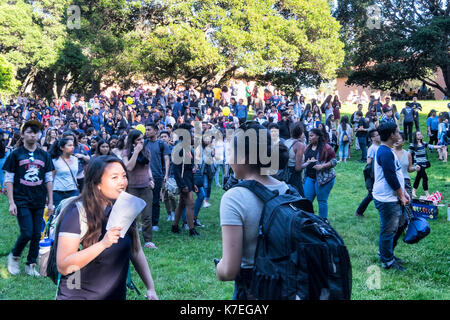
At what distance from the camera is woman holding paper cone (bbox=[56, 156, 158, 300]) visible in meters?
2.36

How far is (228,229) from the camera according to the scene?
222cm

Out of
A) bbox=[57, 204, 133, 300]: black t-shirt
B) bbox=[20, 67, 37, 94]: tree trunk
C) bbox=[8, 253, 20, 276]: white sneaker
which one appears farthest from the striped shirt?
bbox=[20, 67, 37, 94]: tree trunk

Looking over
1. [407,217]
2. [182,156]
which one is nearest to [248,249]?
[407,217]

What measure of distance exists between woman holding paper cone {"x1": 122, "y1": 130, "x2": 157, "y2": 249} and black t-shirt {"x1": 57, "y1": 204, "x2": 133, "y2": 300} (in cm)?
413

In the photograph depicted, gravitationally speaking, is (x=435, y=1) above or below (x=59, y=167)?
above

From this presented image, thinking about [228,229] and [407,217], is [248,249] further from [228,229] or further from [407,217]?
[407,217]

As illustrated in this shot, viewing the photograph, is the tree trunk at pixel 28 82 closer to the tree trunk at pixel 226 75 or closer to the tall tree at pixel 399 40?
the tree trunk at pixel 226 75

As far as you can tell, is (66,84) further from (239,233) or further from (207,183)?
(239,233)

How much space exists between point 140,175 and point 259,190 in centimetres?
474

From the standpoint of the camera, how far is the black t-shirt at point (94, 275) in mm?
2396

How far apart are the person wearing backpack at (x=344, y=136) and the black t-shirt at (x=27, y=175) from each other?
11748 millimetres

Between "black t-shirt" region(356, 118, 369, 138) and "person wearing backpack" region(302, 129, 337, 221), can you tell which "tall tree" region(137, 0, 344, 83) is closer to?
"black t-shirt" region(356, 118, 369, 138)
